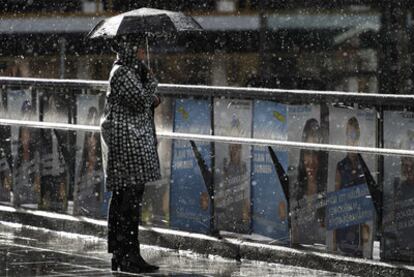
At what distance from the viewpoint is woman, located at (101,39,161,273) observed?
22.7 feet

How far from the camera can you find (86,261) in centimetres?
761

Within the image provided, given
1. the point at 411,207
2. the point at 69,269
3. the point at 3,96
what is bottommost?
the point at 69,269

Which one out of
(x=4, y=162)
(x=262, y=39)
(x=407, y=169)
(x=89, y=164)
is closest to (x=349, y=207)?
(x=407, y=169)

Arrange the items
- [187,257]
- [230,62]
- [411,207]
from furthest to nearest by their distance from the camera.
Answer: [230,62]
[187,257]
[411,207]

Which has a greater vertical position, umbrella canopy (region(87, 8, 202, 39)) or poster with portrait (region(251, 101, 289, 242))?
umbrella canopy (region(87, 8, 202, 39))

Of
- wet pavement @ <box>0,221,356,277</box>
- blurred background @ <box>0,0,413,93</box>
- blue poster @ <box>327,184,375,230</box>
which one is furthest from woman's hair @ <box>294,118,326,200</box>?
blurred background @ <box>0,0,413,93</box>

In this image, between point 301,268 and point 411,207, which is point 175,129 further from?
point 411,207

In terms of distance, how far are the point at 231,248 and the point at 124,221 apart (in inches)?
42.9

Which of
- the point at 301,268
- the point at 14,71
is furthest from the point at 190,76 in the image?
the point at 301,268

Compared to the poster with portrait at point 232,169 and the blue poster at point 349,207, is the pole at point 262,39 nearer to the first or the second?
the poster with portrait at point 232,169

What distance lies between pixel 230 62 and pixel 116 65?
5949 millimetres

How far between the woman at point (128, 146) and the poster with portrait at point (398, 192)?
1.46 m

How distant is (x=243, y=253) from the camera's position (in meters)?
7.81

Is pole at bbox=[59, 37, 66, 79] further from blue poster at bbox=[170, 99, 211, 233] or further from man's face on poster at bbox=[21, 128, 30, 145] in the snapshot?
blue poster at bbox=[170, 99, 211, 233]
